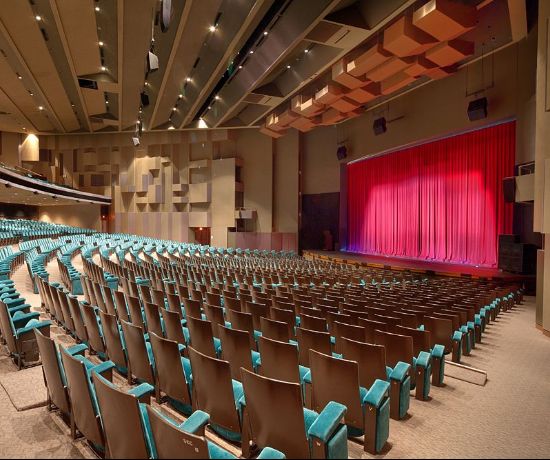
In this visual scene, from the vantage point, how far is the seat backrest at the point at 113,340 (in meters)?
2.45

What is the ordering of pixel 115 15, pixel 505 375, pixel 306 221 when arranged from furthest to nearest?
pixel 306 221 → pixel 115 15 → pixel 505 375

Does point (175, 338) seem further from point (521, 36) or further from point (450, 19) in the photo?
point (521, 36)

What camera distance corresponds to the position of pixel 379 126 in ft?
39.8

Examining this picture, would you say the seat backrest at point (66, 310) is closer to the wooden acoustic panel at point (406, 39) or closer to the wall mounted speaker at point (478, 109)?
the wooden acoustic panel at point (406, 39)

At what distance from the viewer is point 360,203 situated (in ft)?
49.3

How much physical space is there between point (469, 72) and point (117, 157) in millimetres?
16711

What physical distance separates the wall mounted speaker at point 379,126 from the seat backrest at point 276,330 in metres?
10.4

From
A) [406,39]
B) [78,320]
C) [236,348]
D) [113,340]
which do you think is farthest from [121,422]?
[406,39]

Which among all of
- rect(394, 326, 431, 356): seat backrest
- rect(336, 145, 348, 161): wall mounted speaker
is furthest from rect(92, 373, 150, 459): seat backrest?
rect(336, 145, 348, 161): wall mounted speaker

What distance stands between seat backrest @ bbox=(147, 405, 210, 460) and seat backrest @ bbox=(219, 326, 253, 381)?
1.14 metres

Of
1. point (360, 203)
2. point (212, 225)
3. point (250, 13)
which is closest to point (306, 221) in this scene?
point (360, 203)

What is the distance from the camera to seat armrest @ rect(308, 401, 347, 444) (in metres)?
1.41

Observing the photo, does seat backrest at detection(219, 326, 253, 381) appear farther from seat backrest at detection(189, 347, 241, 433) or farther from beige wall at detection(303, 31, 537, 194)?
beige wall at detection(303, 31, 537, 194)

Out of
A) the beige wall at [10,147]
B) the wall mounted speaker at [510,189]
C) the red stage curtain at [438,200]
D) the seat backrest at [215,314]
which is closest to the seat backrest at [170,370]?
the seat backrest at [215,314]
